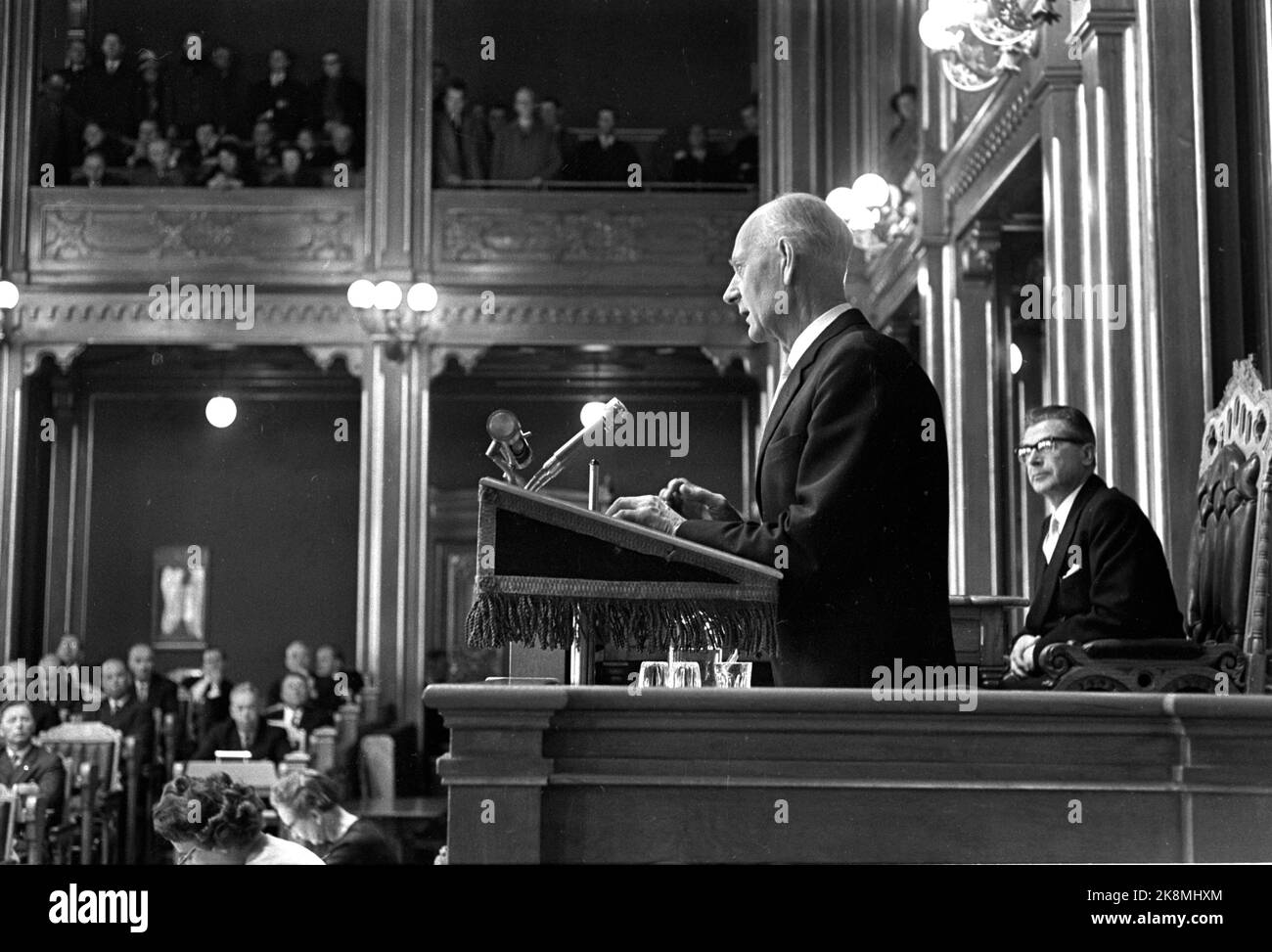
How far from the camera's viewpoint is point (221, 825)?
12.4 feet

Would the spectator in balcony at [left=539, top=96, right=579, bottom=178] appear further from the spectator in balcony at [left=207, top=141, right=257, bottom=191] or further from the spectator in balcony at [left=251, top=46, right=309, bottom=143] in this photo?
the spectator in balcony at [left=207, top=141, right=257, bottom=191]

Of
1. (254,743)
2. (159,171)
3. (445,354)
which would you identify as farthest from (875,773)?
(159,171)

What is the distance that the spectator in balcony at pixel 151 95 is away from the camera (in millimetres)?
14031

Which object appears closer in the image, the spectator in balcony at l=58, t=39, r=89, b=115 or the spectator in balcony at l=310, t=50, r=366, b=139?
the spectator in balcony at l=310, t=50, r=366, b=139

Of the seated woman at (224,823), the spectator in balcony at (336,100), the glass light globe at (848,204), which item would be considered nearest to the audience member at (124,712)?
the spectator in balcony at (336,100)

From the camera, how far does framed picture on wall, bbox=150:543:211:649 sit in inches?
589

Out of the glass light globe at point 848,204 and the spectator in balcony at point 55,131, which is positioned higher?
Answer: the spectator in balcony at point 55,131

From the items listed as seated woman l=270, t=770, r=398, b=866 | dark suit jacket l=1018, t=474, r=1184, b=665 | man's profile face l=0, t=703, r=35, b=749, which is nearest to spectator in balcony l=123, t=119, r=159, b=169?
man's profile face l=0, t=703, r=35, b=749

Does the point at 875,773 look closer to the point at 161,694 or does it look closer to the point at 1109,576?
the point at 1109,576

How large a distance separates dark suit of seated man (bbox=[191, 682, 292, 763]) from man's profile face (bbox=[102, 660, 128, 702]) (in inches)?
60.6

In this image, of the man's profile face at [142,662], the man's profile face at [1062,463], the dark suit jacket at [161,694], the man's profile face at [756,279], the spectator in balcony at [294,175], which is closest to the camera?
the man's profile face at [756,279]

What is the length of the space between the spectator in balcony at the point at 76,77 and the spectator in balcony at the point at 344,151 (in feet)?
7.66

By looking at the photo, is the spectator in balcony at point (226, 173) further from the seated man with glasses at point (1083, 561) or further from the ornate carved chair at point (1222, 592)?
the ornate carved chair at point (1222, 592)

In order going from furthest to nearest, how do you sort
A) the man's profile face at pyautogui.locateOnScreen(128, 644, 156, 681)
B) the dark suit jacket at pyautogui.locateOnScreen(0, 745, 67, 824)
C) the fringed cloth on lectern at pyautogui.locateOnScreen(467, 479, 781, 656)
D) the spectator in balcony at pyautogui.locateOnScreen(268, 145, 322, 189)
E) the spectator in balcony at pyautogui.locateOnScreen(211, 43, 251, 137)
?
the spectator in balcony at pyautogui.locateOnScreen(211, 43, 251, 137) → the spectator in balcony at pyautogui.locateOnScreen(268, 145, 322, 189) → the man's profile face at pyautogui.locateOnScreen(128, 644, 156, 681) → the dark suit jacket at pyautogui.locateOnScreen(0, 745, 67, 824) → the fringed cloth on lectern at pyautogui.locateOnScreen(467, 479, 781, 656)
